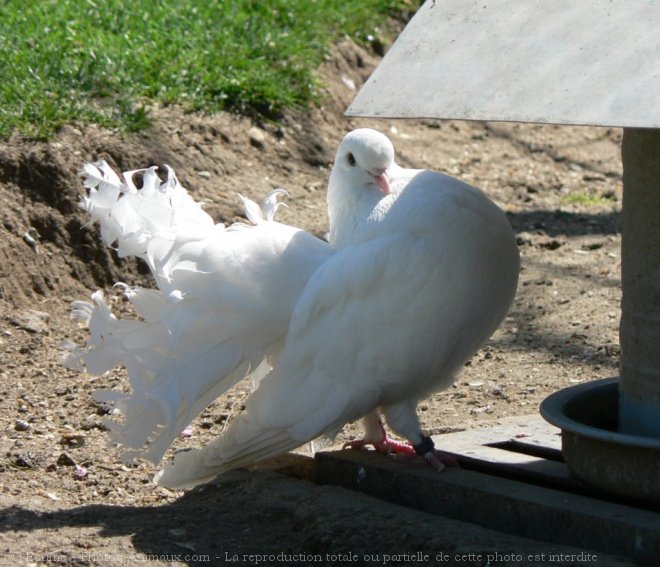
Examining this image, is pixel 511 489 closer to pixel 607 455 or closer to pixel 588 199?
pixel 607 455

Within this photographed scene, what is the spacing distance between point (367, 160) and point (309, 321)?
26.0 inches

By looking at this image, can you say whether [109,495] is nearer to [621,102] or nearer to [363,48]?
[621,102]

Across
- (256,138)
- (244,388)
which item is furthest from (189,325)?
(256,138)

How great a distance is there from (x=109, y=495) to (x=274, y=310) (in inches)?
37.3

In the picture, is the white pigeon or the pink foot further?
the pink foot

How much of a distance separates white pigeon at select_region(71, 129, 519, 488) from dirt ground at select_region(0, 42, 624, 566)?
0.28 meters

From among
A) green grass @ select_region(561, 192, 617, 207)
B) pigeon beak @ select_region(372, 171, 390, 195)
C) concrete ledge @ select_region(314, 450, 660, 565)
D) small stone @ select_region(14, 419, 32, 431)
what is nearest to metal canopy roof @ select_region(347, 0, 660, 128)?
pigeon beak @ select_region(372, 171, 390, 195)

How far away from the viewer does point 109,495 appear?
464cm

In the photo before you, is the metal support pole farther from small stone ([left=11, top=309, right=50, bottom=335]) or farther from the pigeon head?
small stone ([left=11, top=309, right=50, bottom=335])

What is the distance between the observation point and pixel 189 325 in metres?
4.32

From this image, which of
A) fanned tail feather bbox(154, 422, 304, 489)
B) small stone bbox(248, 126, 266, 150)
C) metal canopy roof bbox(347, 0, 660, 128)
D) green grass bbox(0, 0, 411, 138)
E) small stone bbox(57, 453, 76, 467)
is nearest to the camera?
metal canopy roof bbox(347, 0, 660, 128)

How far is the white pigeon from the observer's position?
4242mm

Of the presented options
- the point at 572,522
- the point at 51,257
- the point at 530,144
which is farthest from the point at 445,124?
the point at 572,522

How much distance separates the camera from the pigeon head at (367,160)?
4.59 m
